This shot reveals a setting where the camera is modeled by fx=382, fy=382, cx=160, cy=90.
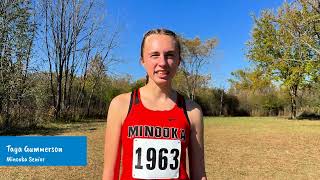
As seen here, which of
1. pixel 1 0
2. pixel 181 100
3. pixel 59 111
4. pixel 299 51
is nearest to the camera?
pixel 181 100

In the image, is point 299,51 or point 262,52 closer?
point 299,51

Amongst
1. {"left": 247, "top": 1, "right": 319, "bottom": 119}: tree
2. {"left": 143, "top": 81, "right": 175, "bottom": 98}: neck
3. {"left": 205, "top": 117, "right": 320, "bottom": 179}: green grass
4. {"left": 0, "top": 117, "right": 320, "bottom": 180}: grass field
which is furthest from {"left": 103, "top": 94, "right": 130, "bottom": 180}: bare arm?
{"left": 247, "top": 1, "right": 319, "bottom": 119}: tree

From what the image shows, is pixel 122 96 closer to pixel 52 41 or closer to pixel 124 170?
pixel 124 170

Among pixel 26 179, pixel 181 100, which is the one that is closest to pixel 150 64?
pixel 181 100

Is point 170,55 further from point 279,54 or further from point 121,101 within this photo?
point 279,54

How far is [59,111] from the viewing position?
74.8 ft

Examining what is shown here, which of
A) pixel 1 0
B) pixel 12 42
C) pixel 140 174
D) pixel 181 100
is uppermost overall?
pixel 1 0

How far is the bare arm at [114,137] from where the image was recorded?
1.59 m

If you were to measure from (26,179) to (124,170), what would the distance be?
5683 mm

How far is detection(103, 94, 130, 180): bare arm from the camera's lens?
1.59m

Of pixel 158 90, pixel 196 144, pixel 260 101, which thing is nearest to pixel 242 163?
pixel 196 144

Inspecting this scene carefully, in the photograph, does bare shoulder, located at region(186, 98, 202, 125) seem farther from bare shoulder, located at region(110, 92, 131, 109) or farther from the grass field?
the grass field

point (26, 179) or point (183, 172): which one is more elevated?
point (183, 172)

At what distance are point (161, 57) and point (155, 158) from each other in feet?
1.37
